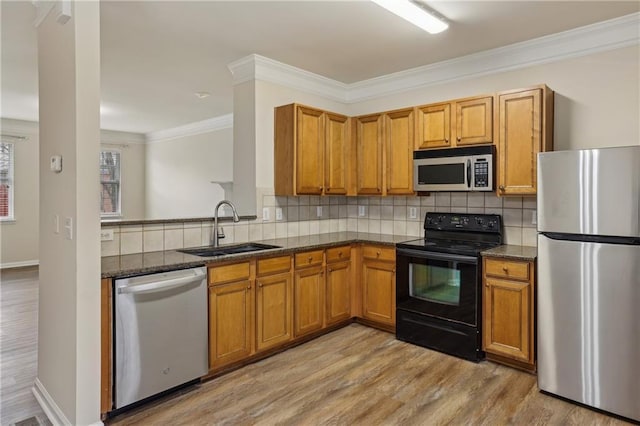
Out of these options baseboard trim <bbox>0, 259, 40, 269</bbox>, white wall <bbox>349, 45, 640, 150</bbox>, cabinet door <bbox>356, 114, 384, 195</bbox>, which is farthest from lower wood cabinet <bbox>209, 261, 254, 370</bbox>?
baseboard trim <bbox>0, 259, 40, 269</bbox>

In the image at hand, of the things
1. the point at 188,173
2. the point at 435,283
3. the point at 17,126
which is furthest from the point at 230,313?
the point at 17,126

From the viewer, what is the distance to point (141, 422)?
7.57 feet

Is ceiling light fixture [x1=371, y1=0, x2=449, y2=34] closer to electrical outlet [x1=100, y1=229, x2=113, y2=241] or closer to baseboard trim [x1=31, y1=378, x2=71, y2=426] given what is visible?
electrical outlet [x1=100, y1=229, x2=113, y2=241]

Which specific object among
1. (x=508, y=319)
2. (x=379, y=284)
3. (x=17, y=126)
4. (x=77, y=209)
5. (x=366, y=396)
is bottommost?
(x=366, y=396)

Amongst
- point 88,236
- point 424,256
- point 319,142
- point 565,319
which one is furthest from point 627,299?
point 88,236

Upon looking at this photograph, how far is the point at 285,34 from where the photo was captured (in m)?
3.16

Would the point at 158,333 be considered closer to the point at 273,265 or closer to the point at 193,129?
the point at 273,265

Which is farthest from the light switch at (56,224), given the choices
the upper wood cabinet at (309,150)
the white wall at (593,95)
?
the white wall at (593,95)

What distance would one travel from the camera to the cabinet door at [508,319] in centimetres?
290

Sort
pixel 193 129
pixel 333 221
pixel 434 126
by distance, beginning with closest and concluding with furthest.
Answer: pixel 434 126, pixel 333 221, pixel 193 129

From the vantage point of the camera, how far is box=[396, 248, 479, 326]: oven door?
315 cm

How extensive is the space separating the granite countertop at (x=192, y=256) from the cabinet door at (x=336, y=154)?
0.54m

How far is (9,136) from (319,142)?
6.31 metres

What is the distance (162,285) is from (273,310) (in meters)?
1.03
